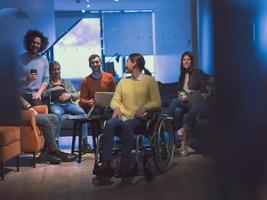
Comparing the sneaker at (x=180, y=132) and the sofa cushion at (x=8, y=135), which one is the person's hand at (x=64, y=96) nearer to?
the sofa cushion at (x=8, y=135)

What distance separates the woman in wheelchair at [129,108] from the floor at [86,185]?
0.41 ft

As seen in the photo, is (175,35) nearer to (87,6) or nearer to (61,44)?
(87,6)

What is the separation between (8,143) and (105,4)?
21.6 feet

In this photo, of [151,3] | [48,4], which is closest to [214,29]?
[48,4]

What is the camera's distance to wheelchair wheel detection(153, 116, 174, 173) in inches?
108

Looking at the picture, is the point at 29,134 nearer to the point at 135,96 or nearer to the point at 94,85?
the point at 94,85

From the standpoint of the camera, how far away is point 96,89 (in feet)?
11.9

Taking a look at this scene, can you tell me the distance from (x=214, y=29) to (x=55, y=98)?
10.1 feet

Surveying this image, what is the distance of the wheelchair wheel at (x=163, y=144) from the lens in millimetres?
2740

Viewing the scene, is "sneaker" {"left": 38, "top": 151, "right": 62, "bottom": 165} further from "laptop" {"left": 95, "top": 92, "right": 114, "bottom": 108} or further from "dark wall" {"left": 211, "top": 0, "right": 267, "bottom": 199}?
"dark wall" {"left": 211, "top": 0, "right": 267, "bottom": 199}

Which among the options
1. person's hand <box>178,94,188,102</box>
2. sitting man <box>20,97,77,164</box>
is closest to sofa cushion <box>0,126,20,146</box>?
sitting man <box>20,97,77,164</box>

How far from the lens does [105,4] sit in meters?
9.02

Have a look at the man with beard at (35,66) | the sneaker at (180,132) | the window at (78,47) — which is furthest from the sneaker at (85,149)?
the window at (78,47)

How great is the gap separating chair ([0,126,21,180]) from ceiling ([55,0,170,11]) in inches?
222
